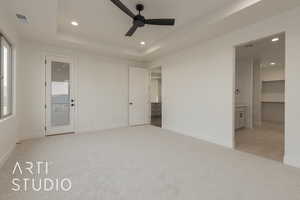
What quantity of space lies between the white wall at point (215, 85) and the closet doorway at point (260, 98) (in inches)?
17.8

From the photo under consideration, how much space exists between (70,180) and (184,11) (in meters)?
3.42

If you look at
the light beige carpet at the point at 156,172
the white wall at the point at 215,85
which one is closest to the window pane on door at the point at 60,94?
the light beige carpet at the point at 156,172

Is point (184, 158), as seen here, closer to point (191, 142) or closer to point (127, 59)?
point (191, 142)

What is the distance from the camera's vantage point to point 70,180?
1.98m

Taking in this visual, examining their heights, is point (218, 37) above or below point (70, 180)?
above

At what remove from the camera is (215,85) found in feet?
11.7

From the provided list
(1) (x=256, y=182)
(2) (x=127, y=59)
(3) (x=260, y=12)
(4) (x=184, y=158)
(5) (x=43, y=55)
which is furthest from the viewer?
(2) (x=127, y=59)

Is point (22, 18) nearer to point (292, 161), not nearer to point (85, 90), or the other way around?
point (85, 90)

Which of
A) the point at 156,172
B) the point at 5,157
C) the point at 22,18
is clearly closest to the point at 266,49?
the point at 156,172

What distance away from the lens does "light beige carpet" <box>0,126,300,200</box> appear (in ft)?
5.59

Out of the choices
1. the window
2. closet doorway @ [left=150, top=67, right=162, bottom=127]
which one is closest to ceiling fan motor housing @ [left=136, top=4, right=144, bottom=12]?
the window

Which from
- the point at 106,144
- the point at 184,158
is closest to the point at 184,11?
the point at 184,158

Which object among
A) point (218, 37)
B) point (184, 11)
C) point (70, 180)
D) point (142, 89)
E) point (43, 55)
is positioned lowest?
point (70, 180)

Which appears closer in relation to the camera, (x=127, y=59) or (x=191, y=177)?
(x=191, y=177)
